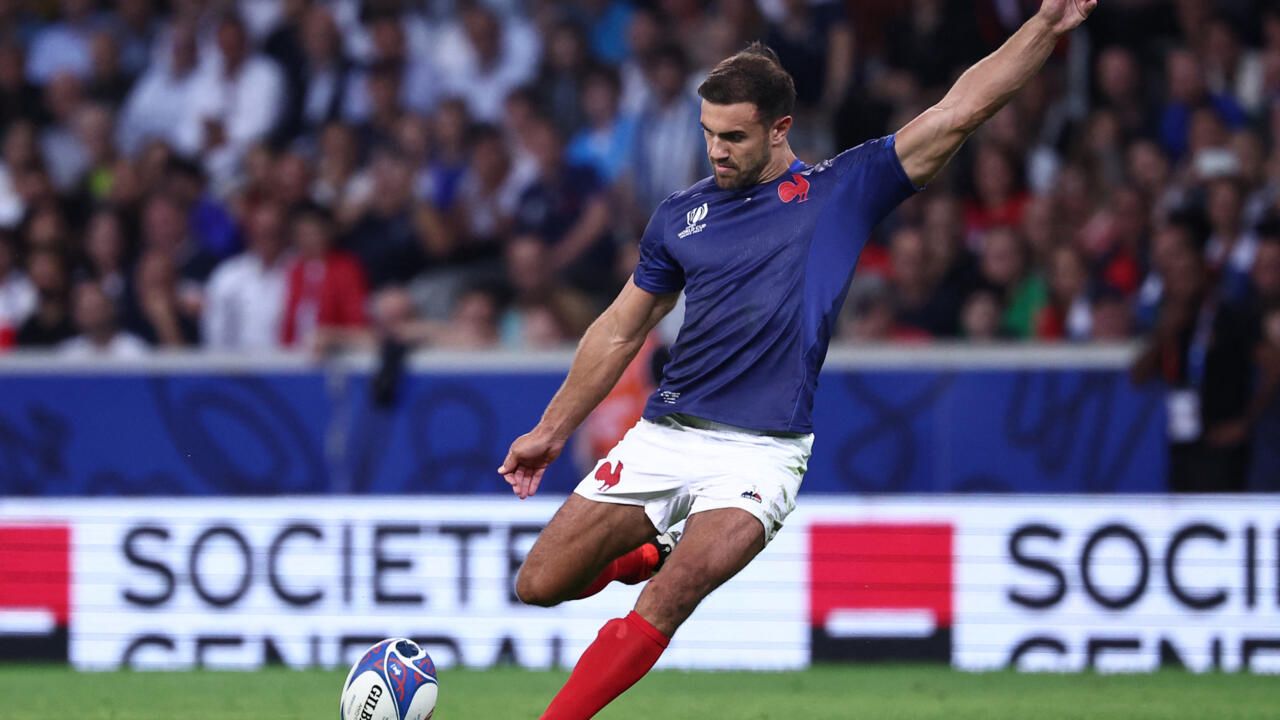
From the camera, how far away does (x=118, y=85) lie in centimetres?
1483

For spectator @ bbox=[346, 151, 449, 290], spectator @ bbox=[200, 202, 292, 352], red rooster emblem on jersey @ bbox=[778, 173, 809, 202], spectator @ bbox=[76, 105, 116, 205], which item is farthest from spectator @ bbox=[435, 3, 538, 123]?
red rooster emblem on jersey @ bbox=[778, 173, 809, 202]

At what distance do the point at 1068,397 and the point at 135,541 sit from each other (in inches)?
202

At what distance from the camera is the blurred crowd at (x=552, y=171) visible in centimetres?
1133

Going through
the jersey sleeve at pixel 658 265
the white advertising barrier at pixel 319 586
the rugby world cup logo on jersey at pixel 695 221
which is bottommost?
the white advertising barrier at pixel 319 586

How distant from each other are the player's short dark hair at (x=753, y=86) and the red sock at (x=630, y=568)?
1472mm

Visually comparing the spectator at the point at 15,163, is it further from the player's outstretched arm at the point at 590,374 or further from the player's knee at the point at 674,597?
the player's knee at the point at 674,597

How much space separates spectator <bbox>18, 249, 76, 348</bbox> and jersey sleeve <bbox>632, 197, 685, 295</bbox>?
7057 mm

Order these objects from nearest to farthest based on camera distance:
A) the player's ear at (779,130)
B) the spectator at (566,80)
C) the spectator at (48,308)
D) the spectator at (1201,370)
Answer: the player's ear at (779,130), the spectator at (1201,370), the spectator at (48,308), the spectator at (566,80)

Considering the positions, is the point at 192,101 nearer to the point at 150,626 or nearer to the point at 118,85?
the point at 118,85

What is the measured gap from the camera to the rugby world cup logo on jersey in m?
6.09

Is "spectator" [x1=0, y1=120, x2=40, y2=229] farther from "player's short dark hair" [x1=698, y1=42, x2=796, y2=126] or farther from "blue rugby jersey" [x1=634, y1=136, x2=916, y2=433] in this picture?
"player's short dark hair" [x1=698, y1=42, x2=796, y2=126]

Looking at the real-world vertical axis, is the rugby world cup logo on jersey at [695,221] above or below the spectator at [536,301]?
above

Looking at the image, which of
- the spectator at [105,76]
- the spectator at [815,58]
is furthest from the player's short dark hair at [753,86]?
the spectator at [105,76]

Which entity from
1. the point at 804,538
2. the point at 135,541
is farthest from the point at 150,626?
the point at 804,538
